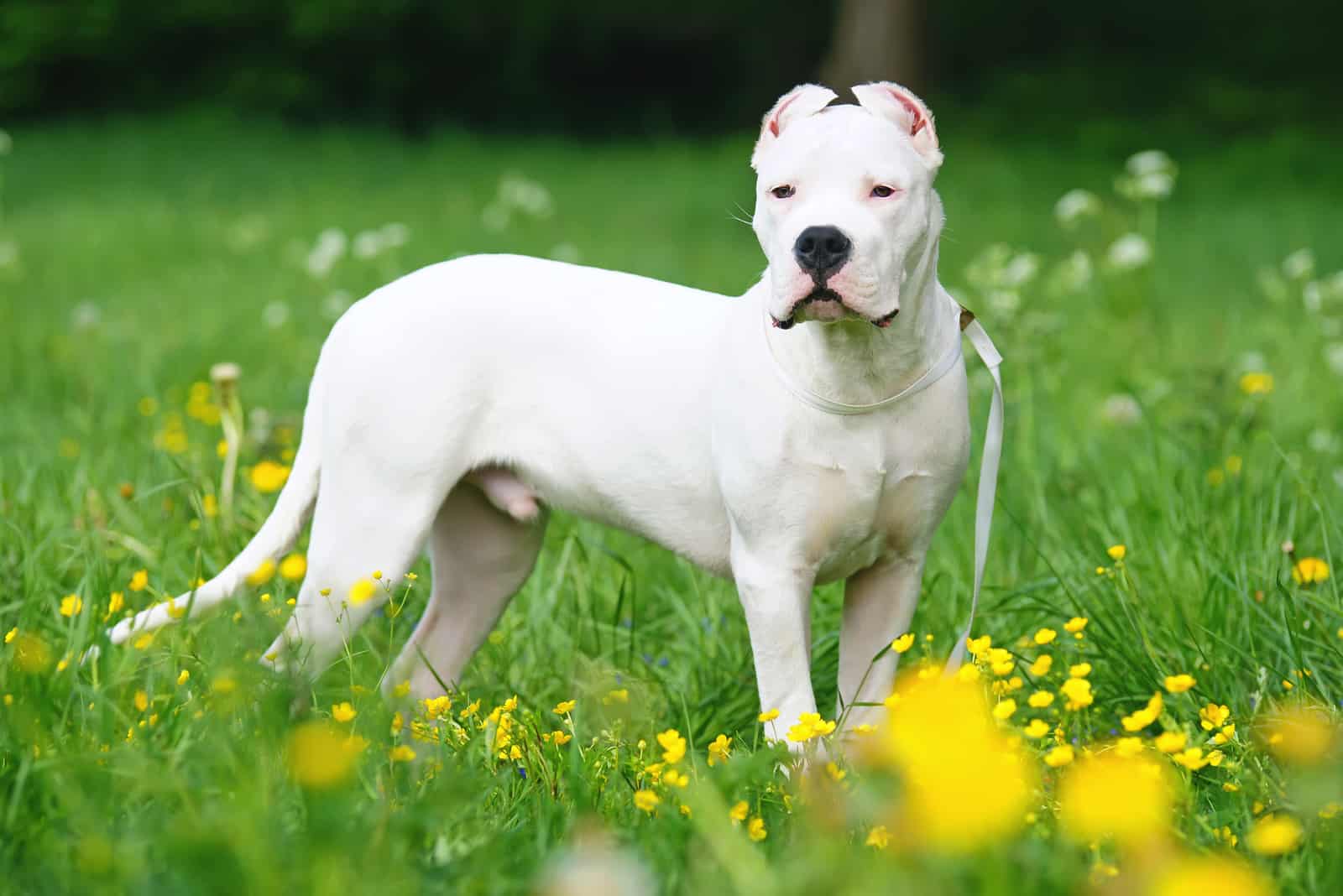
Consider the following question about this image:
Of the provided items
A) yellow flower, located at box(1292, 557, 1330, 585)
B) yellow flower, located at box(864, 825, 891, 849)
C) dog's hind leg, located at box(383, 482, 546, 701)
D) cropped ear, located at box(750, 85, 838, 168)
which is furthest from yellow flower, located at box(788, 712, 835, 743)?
yellow flower, located at box(1292, 557, 1330, 585)

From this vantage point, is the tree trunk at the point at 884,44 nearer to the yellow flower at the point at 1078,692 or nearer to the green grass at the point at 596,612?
the green grass at the point at 596,612

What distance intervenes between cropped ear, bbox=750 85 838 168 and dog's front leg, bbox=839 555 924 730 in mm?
880

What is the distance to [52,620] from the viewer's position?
340cm

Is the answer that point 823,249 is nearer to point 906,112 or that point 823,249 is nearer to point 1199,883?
point 906,112

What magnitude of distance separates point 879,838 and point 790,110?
4.64ft

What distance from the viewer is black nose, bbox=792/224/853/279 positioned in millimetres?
2600

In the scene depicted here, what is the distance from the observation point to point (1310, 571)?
11.1ft

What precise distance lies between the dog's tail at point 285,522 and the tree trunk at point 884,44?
12.7 m

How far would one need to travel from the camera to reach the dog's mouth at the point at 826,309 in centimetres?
263

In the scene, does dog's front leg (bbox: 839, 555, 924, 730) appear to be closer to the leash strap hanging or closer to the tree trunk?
the leash strap hanging

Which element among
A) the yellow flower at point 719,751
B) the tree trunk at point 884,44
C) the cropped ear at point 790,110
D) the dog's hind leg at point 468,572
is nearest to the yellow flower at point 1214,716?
the yellow flower at point 719,751

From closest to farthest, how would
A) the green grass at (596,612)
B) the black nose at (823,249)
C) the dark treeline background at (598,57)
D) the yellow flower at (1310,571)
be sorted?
the green grass at (596,612)
the black nose at (823,249)
the yellow flower at (1310,571)
the dark treeline background at (598,57)

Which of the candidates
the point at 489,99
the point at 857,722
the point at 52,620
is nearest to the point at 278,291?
the point at 52,620

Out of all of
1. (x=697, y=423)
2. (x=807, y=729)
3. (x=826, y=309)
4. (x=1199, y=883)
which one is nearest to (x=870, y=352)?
(x=826, y=309)
